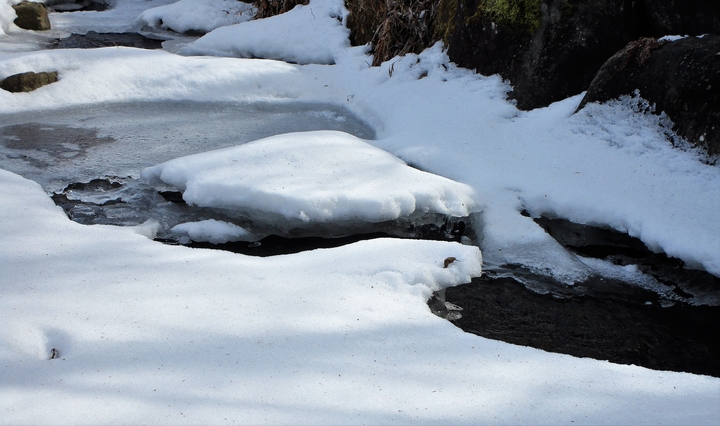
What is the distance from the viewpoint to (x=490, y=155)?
15.4 feet

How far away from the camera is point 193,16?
1031 centimetres

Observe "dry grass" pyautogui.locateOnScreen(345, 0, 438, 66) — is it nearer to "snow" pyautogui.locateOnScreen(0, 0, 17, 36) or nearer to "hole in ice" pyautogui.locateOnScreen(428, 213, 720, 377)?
"hole in ice" pyautogui.locateOnScreen(428, 213, 720, 377)

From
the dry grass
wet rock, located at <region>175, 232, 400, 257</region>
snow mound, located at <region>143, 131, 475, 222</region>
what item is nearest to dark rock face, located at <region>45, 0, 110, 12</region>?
the dry grass

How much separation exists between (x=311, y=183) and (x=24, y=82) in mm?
3543

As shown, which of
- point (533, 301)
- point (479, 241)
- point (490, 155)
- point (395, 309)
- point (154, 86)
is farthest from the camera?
point (154, 86)

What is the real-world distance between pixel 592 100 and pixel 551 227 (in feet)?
4.25

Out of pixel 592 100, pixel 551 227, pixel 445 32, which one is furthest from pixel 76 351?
pixel 445 32

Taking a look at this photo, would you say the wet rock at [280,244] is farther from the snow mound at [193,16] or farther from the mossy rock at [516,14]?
the snow mound at [193,16]

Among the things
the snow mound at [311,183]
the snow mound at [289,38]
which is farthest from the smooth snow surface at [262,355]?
the snow mound at [289,38]

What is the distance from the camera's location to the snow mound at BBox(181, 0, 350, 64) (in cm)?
783

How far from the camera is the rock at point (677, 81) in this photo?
4.03 meters

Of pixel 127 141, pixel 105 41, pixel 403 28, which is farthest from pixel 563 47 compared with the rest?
pixel 105 41

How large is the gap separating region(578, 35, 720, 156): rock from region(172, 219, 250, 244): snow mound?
2.82 metres

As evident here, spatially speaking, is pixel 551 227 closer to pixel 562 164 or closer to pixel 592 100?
pixel 562 164
